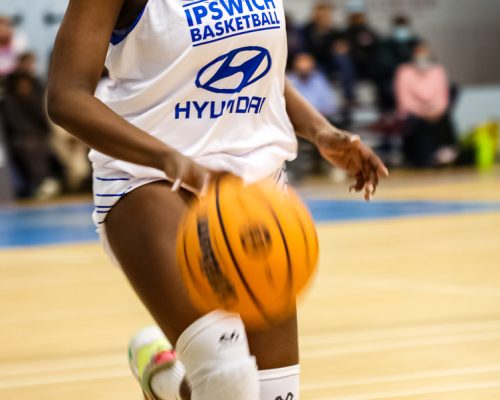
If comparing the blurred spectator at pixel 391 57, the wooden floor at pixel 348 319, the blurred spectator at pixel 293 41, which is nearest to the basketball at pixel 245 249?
the wooden floor at pixel 348 319

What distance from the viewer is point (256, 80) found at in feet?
9.76

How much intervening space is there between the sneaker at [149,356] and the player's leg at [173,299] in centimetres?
64

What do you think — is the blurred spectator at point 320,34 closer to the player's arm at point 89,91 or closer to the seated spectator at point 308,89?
the seated spectator at point 308,89

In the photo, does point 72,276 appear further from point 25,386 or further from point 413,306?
point 25,386

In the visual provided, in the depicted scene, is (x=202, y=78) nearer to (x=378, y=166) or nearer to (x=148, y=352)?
(x=378, y=166)

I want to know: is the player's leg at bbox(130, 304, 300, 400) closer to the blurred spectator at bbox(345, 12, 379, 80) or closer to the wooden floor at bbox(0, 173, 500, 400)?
the wooden floor at bbox(0, 173, 500, 400)

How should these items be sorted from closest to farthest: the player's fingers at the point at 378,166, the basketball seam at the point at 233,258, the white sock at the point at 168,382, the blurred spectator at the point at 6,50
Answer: the basketball seam at the point at 233,258
the player's fingers at the point at 378,166
the white sock at the point at 168,382
the blurred spectator at the point at 6,50

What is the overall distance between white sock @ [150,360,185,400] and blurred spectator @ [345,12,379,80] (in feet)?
40.7

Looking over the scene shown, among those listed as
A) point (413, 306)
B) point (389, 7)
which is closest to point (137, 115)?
point (413, 306)

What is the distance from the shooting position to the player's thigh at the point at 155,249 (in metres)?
2.71

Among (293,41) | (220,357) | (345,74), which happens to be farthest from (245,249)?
(345,74)

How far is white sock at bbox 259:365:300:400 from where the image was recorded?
9.62ft

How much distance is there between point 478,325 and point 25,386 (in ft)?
6.59

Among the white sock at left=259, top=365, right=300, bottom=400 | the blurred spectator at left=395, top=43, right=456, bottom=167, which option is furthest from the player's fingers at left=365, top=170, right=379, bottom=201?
the blurred spectator at left=395, top=43, right=456, bottom=167
